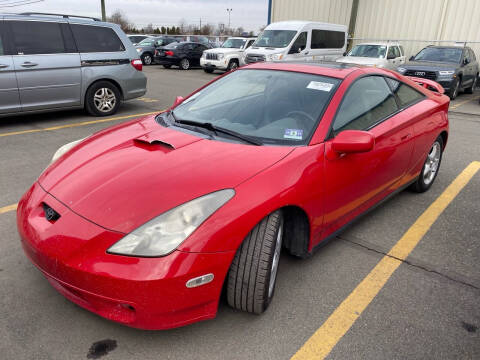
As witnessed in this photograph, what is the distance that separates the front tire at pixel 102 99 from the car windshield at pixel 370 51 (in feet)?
32.5

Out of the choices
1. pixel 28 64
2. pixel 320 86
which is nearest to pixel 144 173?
pixel 320 86

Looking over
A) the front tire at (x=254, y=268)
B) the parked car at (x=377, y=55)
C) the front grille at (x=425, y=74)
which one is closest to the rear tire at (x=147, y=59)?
the parked car at (x=377, y=55)

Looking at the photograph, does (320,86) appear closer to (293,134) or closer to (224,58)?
(293,134)

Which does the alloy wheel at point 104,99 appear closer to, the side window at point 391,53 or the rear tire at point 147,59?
the side window at point 391,53

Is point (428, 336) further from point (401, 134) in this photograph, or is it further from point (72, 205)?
point (72, 205)

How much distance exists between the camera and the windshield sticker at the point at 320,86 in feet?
9.57

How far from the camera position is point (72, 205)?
2.13 meters

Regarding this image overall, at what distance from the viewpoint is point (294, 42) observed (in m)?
14.3

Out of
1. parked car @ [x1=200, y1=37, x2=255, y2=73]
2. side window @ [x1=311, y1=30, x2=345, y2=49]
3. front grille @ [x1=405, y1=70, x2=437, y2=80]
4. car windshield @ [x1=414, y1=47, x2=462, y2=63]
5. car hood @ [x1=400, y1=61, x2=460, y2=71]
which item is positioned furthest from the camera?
parked car @ [x1=200, y1=37, x2=255, y2=73]

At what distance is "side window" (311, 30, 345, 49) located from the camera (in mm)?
15172

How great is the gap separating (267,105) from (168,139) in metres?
0.80

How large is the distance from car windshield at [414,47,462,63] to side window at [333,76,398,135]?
10829 millimetres

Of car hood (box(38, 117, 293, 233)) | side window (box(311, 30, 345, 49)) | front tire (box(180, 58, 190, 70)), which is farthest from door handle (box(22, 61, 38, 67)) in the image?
front tire (box(180, 58, 190, 70))

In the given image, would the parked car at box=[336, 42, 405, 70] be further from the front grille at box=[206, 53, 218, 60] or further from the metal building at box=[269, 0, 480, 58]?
the front grille at box=[206, 53, 218, 60]
